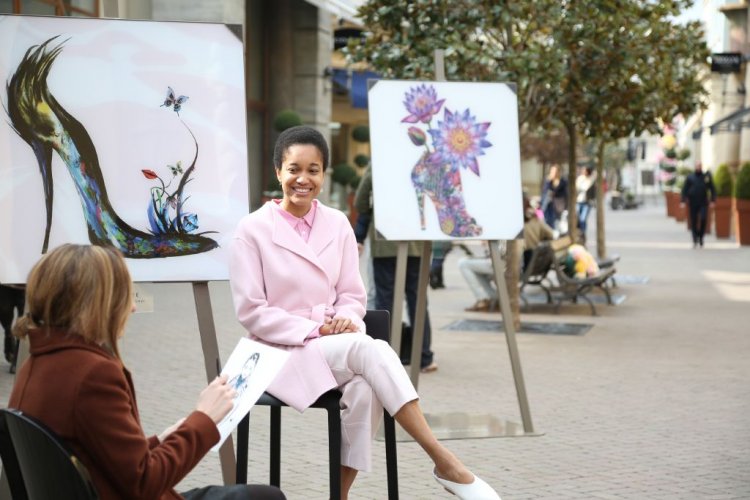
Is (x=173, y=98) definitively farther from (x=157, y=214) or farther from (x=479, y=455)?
(x=479, y=455)

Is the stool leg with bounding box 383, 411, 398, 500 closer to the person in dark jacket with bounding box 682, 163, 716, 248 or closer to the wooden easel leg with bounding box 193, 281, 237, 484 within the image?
the wooden easel leg with bounding box 193, 281, 237, 484

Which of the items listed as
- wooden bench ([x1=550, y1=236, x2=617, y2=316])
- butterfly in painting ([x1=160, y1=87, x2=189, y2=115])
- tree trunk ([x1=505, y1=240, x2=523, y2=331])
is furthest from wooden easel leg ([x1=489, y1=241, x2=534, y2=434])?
wooden bench ([x1=550, y1=236, x2=617, y2=316])

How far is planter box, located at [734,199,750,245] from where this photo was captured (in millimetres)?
25531

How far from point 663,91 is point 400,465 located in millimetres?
9564

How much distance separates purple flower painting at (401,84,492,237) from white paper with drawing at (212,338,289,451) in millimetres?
3381

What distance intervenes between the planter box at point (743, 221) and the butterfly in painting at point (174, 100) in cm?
2226

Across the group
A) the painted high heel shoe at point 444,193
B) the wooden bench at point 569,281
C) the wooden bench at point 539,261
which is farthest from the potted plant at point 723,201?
the painted high heel shoe at point 444,193

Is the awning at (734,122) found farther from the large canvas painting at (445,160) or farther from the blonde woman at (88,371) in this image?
the blonde woman at (88,371)

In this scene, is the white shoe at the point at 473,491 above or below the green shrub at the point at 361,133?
below

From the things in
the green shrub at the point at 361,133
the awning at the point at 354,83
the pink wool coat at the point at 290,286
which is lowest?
the pink wool coat at the point at 290,286

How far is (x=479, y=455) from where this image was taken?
6359mm

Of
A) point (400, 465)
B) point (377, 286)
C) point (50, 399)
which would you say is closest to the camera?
point (50, 399)

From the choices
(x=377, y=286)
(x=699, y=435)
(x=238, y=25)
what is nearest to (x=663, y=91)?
(x=377, y=286)

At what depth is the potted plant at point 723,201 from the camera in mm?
29172
